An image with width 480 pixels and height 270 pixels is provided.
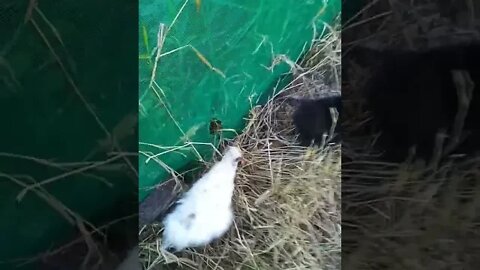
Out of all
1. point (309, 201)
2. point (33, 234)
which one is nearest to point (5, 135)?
point (33, 234)

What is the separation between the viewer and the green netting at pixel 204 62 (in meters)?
1.11

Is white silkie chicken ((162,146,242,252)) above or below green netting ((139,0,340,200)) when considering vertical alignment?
below

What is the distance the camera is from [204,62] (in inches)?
44.6

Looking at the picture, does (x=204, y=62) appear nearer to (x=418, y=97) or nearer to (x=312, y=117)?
(x=312, y=117)

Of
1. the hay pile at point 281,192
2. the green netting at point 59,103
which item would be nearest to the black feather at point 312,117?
the hay pile at point 281,192

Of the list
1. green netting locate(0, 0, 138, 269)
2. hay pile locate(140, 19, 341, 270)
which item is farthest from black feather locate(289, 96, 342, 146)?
green netting locate(0, 0, 138, 269)

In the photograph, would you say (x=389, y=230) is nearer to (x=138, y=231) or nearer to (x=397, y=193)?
(x=397, y=193)

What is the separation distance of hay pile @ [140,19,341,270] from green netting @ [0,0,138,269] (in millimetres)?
152

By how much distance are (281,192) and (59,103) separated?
0.37 metres

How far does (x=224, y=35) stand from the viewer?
114 cm

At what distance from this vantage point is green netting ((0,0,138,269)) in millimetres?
1082

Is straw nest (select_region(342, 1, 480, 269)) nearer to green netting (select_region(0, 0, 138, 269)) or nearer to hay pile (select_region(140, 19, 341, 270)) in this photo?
hay pile (select_region(140, 19, 341, 270))

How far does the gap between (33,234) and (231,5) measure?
465 millimetres

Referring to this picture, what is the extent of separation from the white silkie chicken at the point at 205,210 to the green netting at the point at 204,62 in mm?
36
